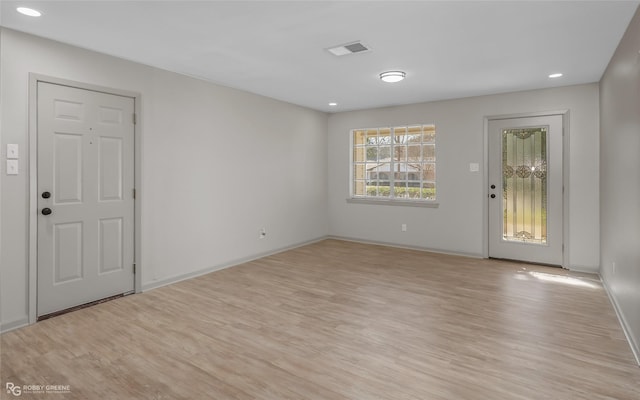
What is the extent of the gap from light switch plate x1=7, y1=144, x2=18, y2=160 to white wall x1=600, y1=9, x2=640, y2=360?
15.8 ft

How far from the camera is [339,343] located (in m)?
2.73

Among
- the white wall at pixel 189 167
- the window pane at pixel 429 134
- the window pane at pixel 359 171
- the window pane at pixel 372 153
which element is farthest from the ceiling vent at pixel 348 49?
the window pane at pixel 359 171

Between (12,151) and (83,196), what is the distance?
67cm

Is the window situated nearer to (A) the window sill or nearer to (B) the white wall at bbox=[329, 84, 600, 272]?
(A) the window sill

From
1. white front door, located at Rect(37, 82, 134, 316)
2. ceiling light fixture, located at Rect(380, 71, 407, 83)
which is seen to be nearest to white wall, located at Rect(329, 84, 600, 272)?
ceiling light fixture, located at Rect(380, 71, 407, 83)

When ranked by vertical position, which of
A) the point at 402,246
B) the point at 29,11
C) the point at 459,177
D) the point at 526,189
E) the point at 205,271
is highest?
the point at 29,11

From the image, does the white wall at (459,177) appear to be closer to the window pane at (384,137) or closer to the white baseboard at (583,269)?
the white baseboard at (583,269)

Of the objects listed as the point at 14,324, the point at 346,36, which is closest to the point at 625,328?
the point at 346,36

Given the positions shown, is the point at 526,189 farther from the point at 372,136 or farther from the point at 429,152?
the point at 372,136

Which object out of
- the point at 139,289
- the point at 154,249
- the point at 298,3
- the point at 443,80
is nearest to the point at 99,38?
the point at 298,3

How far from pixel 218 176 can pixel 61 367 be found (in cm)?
285

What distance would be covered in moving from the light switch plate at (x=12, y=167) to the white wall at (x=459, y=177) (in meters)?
4.97

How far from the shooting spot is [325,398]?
2.05 meters

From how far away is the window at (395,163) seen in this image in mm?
6109
